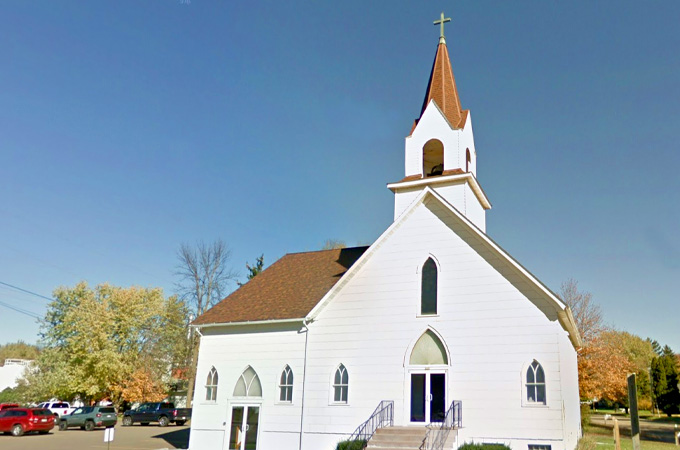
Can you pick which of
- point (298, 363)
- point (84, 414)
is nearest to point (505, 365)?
point (298, 363)

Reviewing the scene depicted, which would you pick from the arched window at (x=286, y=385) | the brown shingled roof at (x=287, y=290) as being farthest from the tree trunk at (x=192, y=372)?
the arched window at (x=286, y=385)

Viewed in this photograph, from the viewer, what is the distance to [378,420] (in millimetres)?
19766

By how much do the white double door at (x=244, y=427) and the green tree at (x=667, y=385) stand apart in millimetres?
67887

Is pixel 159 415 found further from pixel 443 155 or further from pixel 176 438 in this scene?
pixel 443 155

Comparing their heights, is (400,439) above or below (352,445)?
above

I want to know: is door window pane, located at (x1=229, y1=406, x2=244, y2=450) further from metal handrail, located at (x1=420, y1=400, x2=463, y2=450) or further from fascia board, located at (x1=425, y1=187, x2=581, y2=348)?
fascia board, located at (x1=425, y1=187, x2=581, y2=348)

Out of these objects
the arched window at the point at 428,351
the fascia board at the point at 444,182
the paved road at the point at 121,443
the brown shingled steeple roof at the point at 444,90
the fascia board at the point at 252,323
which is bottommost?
the paved road at the point at 121,443

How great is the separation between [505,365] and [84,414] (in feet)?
115

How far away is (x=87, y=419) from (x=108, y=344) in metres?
13.9

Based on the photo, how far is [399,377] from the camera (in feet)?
65.6

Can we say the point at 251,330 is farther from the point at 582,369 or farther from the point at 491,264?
the point at 582,369

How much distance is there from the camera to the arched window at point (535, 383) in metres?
17.8

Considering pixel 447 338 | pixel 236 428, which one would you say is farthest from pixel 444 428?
pixel 236 428

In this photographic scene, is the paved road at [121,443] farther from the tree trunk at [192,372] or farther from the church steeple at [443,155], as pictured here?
the church steeple at [443,155]
